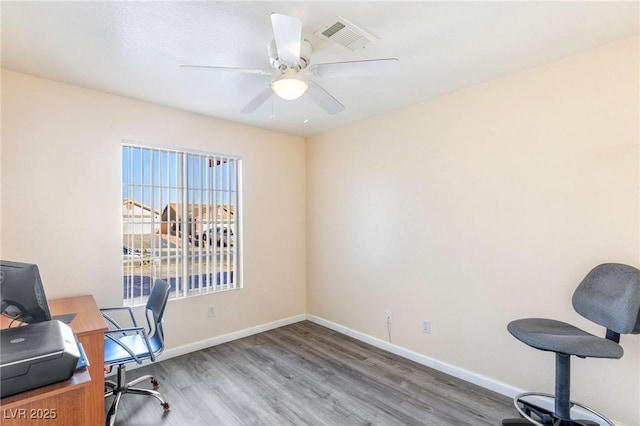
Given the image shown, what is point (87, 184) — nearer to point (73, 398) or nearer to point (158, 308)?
point (158, 308)

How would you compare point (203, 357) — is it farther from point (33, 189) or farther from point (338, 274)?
point (33, 189)

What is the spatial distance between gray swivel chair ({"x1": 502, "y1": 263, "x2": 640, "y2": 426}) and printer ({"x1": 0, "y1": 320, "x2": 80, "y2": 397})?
2253 mm

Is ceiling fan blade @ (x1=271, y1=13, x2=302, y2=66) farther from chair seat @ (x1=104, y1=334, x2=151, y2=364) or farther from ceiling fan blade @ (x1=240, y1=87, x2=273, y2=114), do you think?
chair seat @ (x1=104, y1=334, x2=151, y2=364)

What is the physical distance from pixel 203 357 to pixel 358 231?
2151 millimetres

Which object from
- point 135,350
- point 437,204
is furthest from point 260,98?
point 135,350

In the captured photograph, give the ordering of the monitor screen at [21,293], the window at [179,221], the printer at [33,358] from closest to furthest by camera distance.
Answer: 1. the printer at [33,358]
2. the monitor screen at [21,293]
3. the window at [179,221]

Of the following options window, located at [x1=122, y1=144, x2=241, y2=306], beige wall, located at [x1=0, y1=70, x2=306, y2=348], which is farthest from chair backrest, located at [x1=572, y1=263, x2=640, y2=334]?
window, located at [x1=122, y1=144, x2=241, y2=306]

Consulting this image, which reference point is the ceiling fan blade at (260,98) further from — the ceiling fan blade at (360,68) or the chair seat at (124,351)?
the chair seat at (124,351)

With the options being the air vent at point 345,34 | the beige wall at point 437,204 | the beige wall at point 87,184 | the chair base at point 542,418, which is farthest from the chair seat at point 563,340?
the beige wall at point 87,184

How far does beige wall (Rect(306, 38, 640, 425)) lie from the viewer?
1.98m

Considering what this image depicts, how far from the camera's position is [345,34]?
1.84 m

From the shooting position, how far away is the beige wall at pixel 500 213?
1.98m

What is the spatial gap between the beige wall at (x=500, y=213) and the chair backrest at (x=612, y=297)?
20cm

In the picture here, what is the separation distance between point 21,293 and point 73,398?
508 mm
